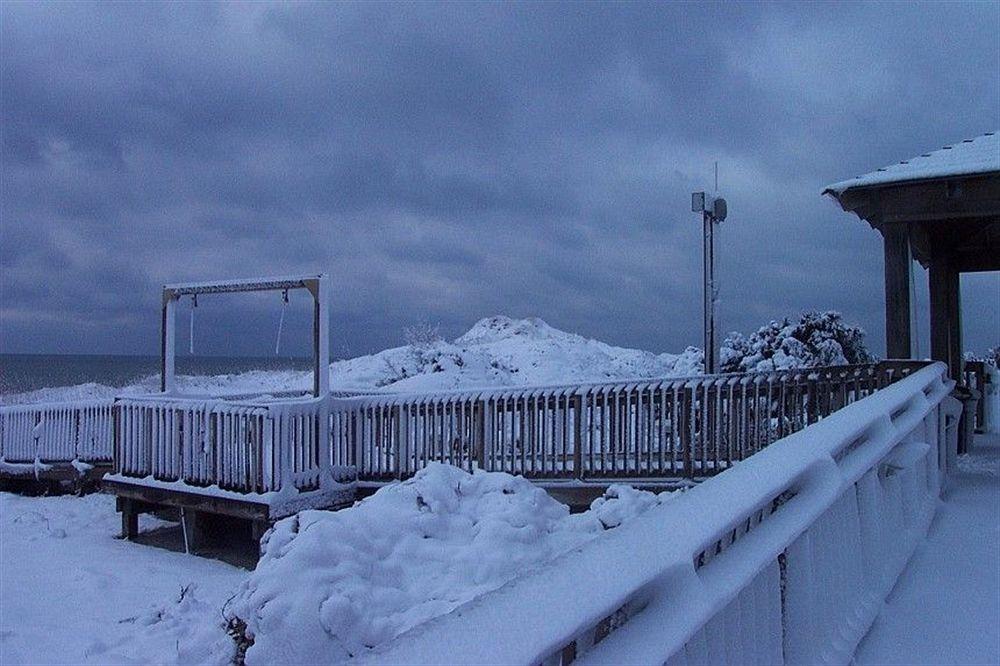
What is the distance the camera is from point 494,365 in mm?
23969

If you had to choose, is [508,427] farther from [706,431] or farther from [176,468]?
[176,468]

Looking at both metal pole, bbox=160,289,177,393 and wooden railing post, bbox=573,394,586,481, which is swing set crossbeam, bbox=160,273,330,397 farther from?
wooden railing post, bbox=573,394,586,481

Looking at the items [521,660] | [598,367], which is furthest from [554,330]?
[521,660]

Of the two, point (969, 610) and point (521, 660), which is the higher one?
point (521, 660)

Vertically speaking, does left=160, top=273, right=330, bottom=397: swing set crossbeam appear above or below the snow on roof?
below

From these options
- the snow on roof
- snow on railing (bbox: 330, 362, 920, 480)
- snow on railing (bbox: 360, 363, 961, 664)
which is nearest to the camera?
snow on railing (bbox: 360, 363, 961, 664)

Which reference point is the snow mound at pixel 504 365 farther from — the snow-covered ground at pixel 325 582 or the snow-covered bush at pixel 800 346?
the snow-covered ground at pixel 325 582

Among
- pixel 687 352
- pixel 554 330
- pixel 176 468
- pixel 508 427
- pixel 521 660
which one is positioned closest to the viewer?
pixel 521 660

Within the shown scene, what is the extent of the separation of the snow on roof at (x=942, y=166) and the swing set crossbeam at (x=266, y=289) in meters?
6.44

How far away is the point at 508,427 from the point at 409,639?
28.5 ft

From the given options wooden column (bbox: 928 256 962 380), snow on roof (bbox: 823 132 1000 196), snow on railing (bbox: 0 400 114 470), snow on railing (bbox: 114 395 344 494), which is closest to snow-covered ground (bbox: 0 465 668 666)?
snow on railing (bbox: 114 395 344 494)

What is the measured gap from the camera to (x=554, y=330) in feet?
115

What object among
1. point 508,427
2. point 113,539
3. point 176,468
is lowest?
point 113,539

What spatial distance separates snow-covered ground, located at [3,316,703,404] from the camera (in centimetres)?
2095
